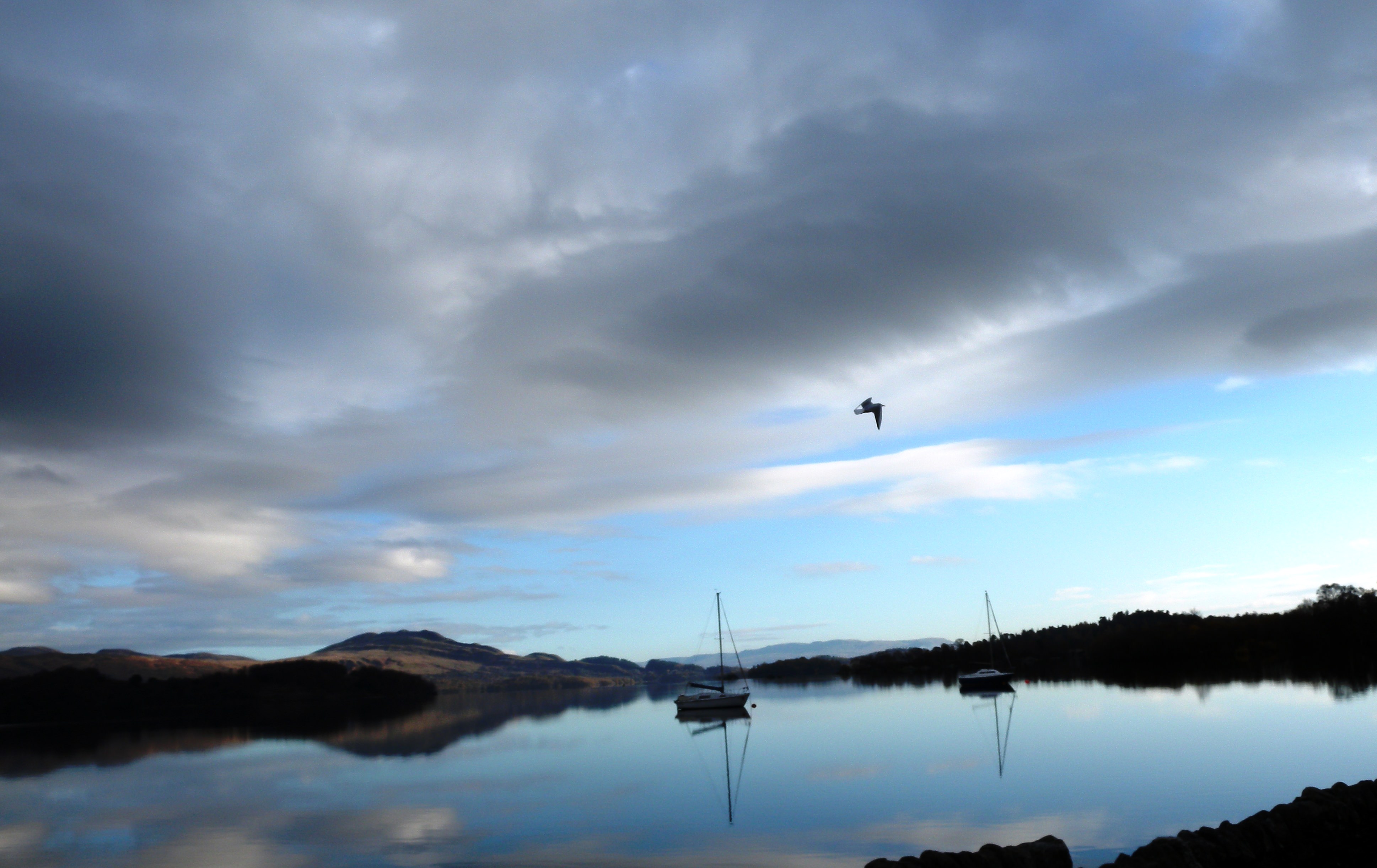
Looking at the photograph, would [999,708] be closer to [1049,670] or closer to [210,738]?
[210,738]

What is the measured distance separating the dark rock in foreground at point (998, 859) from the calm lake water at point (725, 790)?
3.99 meters

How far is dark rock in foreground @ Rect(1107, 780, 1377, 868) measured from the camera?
15867mm

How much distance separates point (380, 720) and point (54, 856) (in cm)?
9408

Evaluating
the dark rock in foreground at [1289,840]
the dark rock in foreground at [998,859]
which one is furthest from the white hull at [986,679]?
the dark rock in foreground at [998,859]

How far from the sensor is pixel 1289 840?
1725 cm

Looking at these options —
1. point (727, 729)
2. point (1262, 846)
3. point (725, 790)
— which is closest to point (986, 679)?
point (727, 729)

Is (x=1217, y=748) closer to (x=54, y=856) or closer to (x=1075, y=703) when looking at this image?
(x=1075, y=703)

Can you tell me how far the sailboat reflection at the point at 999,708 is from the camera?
1574 inches

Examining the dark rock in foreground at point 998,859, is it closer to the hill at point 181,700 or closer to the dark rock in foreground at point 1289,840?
the dark rock in foreground at point 1289,840

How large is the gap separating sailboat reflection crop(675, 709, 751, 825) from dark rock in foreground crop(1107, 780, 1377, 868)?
43.2 ft

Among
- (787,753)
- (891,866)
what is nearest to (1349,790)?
(891,866)

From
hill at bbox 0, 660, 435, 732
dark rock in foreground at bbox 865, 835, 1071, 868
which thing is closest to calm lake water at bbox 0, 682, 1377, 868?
dark rock in foreground at bbox 865, 835, 1071, 868

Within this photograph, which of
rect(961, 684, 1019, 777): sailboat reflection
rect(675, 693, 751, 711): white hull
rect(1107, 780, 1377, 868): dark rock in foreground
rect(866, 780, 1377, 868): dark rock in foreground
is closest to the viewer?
rect(866, 780, 1377, 868): dark rock in foreground

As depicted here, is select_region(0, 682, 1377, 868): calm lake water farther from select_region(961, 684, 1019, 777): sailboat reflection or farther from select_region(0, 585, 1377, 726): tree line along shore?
select_region(0, 585, 1377, 726): tree line along shore
